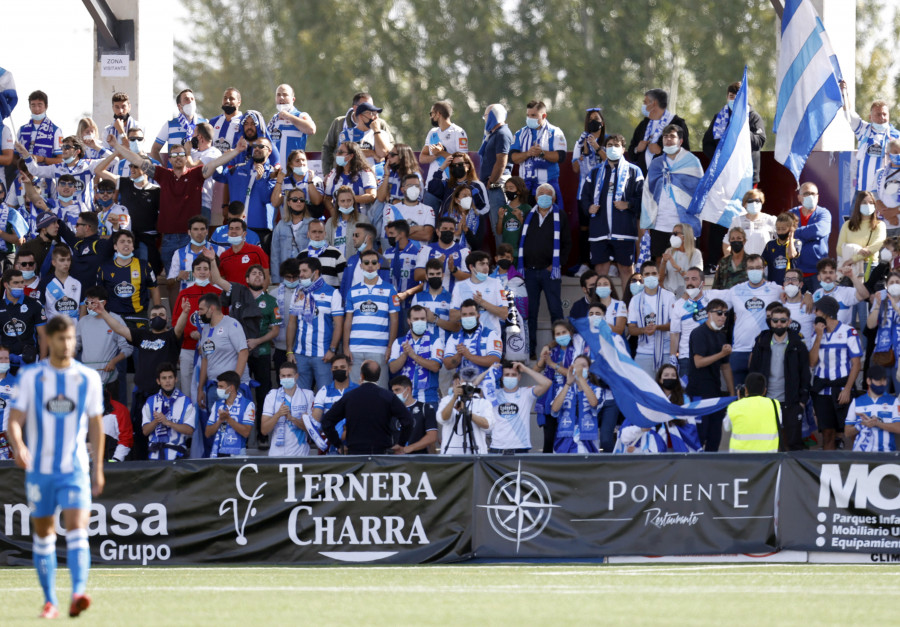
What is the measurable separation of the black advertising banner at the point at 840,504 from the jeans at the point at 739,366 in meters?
2.51

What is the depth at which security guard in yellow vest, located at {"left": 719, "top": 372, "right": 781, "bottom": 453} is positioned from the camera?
48.6 ft

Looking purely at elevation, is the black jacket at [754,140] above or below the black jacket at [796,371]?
above

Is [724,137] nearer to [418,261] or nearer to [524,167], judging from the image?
[524,167]

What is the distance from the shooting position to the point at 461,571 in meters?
13.5

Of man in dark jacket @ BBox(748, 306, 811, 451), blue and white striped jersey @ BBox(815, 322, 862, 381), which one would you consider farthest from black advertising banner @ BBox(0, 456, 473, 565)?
blue and white striped jersey @ BBox(815, 322, 862, 381)

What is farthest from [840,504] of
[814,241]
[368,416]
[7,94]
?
[7,94]

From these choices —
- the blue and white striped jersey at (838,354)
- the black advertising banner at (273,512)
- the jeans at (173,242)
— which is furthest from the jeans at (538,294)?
the jeans at (173,242)

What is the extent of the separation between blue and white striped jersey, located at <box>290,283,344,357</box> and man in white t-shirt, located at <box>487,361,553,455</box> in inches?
80.7

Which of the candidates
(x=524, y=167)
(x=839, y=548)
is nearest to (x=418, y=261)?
(x=524, y=167)

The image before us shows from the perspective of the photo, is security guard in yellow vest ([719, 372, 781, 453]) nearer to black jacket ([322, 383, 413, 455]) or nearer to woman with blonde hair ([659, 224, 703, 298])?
woman with blonde hair ([659, 224, 703, 298])

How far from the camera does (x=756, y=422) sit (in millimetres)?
14867

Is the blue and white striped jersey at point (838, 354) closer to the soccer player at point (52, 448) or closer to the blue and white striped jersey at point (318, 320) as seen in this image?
the blue and white striped jersey at point (318, 320)

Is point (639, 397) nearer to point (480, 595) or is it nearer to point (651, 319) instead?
point (651, 319)

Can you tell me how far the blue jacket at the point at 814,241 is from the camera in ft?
57.1
